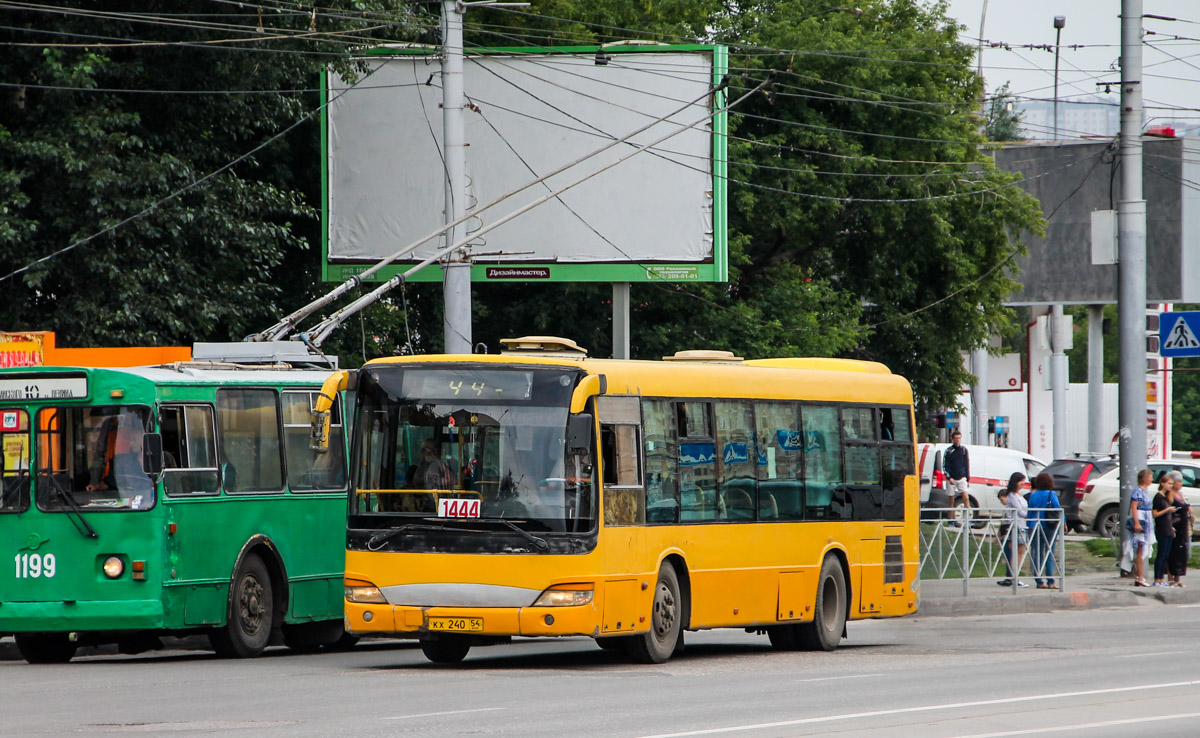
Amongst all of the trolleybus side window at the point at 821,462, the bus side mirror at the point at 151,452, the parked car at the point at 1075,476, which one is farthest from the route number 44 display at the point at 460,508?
the parked car at the point at 1075,476

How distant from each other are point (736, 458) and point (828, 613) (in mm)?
2345

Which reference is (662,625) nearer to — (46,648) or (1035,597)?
(46,648)

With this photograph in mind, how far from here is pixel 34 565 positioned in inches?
596

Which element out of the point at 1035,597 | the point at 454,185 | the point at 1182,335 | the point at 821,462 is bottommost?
the point at 1035,597

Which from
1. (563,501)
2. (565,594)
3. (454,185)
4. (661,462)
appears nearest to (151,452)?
(563,501)

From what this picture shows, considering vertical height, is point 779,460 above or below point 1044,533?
above

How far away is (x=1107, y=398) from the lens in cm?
7206

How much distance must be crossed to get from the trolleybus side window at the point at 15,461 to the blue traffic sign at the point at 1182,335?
17.1m

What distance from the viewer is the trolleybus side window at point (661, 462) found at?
15.3m

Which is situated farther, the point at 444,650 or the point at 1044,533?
the point at 1044,533

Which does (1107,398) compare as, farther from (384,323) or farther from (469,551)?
(469,551)

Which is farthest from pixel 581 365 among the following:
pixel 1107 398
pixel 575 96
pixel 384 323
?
pixel 1107 398

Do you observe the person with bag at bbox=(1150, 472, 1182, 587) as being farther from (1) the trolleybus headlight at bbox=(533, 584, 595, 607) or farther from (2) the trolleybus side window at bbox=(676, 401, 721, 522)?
(1) the trolleybus headlight at bbox=(533, 584, 595, 607)

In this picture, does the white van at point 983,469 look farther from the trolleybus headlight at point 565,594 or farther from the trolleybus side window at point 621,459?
the trolleybus headlight at point 565,594
